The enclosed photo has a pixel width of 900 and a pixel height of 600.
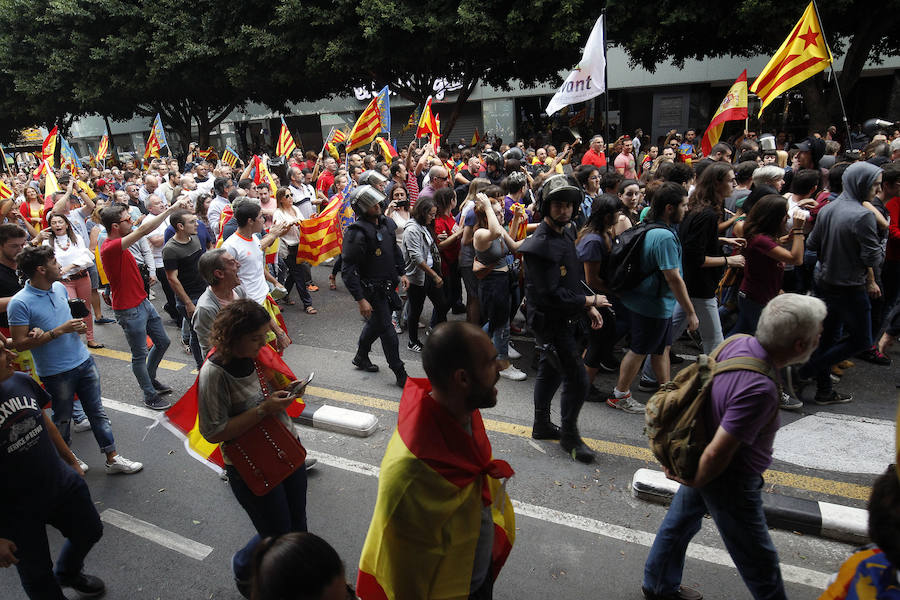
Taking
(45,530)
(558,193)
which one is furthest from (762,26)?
(45,530)

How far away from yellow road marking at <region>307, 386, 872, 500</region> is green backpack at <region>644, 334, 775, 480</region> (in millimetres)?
1434

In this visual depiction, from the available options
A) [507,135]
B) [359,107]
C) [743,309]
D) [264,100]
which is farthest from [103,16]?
[743,309]

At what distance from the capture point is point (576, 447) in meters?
4.25

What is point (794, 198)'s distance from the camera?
226 inches

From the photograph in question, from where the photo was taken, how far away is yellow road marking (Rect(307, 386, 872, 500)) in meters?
3.77

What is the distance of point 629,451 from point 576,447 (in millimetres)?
432

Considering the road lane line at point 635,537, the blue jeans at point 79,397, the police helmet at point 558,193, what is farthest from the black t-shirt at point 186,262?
the road lane line at point 635,537

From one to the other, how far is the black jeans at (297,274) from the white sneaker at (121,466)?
3.97 metres

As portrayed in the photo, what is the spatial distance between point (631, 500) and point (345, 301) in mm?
5723

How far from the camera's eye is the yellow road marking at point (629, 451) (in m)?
3.77

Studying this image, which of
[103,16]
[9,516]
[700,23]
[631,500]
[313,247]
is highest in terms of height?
[103,16]

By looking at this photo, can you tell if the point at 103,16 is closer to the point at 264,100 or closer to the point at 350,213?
the point at 264,100

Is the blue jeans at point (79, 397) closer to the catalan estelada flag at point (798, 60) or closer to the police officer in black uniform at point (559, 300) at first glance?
the police officer in black uniform at point (559, 300)

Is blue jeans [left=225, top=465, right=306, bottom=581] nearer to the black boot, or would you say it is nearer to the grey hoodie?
the black boot
